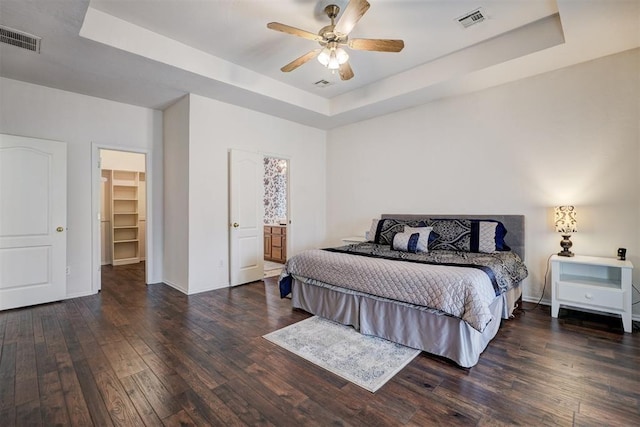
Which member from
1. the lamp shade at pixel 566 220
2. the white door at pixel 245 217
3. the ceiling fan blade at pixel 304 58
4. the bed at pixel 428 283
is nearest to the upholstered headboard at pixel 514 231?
the bed at pixel 428 283

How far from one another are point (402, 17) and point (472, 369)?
3130 mm

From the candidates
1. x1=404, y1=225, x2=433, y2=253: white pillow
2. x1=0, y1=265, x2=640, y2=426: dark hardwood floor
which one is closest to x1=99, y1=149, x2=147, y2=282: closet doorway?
x1=0, y1=265, x2=640, y2=426: dark hardwood floor

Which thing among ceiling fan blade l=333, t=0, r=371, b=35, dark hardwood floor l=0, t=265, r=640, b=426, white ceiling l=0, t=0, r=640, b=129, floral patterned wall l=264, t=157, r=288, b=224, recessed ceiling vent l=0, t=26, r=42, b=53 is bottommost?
dark hardwood floor l=0, t=265, r=640, b=426

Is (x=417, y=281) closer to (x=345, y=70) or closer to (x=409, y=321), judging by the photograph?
(x=409, y=321)

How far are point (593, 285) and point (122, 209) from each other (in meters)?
7.70

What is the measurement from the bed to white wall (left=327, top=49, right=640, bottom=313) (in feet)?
1.11

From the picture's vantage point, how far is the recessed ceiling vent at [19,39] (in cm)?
265

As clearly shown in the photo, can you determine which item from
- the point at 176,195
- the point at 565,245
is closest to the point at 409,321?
the point at 565,245

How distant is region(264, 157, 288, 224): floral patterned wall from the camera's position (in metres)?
7.16

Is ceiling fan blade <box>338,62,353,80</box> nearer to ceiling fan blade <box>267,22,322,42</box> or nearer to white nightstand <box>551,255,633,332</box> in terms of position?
ceiling fan blade <box>267,22,322,42</box>

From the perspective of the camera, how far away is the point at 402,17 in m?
2.87

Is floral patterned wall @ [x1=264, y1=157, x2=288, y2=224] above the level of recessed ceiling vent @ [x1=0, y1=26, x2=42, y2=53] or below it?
below

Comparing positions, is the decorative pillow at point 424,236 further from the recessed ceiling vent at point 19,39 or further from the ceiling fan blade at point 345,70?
the recessed ceiling vent at point 19,39

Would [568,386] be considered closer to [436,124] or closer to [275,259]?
[436,124]
